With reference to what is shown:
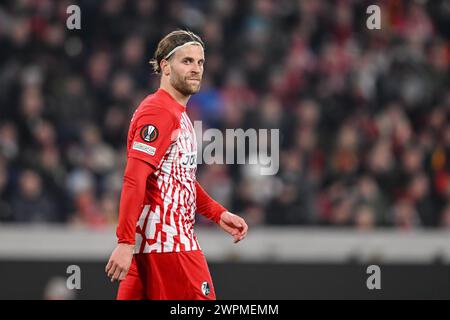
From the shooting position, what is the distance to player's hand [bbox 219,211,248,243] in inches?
215

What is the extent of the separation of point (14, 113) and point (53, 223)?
1415 millimetres

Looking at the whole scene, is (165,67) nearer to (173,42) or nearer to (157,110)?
(173,42)

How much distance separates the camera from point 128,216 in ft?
15.8

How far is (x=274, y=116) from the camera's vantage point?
11.0m

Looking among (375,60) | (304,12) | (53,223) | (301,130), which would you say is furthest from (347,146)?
(53,223)

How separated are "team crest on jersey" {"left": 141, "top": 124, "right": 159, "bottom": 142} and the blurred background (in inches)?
171

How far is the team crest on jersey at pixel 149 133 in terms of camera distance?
494cm

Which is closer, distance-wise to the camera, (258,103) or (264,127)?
(264,127)

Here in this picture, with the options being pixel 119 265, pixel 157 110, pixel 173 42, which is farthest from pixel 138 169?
pixel 173 42

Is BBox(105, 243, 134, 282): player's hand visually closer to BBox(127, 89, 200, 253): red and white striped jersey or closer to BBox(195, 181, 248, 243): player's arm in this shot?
BBox(127, 89, 200, 253): red and white striped jersey

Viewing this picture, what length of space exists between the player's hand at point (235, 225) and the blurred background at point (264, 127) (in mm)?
3691

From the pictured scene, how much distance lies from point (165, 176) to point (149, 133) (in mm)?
279

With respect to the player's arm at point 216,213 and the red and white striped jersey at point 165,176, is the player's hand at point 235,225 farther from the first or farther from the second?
the red and white striped jersey at point 165,176

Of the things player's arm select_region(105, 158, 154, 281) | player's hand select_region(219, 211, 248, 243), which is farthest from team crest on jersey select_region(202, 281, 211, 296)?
player's arm select_region(105, 158, 154, 281)
